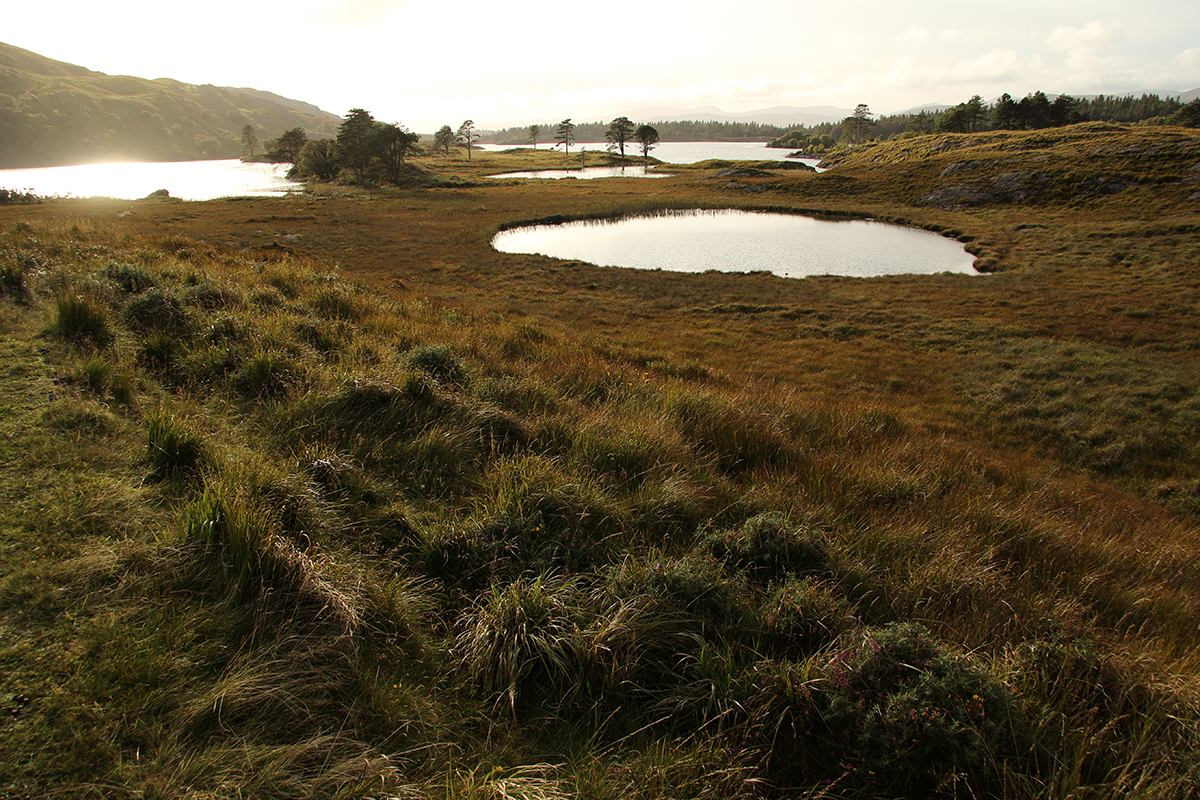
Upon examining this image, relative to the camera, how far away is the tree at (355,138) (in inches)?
2869

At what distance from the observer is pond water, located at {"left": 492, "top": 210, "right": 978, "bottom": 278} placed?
3250 cm

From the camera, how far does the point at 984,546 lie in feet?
15.4

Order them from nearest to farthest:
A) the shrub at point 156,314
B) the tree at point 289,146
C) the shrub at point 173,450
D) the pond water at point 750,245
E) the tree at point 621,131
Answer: the shrub at point 173,450 < the shrub at point 156,314 < the pond water at point 750,245 < the tree at point 289,146 < the tree at point 621,131

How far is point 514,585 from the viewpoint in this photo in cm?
328

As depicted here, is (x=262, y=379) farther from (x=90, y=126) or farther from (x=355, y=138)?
(x=90, y=126)

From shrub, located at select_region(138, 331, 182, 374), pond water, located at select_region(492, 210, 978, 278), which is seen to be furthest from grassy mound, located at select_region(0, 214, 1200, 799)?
pond water, located at select_region(492, 210, 978, 278)

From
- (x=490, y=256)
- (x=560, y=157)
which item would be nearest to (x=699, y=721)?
(x=490, y=256)

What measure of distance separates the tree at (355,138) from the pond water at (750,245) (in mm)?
44743

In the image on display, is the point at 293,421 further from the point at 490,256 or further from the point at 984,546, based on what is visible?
the point at 490,256

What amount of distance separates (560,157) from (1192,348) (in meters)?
133

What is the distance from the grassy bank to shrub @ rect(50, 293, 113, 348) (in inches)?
1.6

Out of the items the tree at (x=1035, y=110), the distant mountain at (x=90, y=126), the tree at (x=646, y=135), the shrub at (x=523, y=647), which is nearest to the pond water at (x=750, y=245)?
the shrub at (x=523, y=647)

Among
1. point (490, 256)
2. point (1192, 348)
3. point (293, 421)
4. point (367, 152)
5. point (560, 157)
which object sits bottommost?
point (1192, 348)

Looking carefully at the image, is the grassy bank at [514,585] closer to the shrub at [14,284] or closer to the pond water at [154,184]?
the shrub at [14,284]
